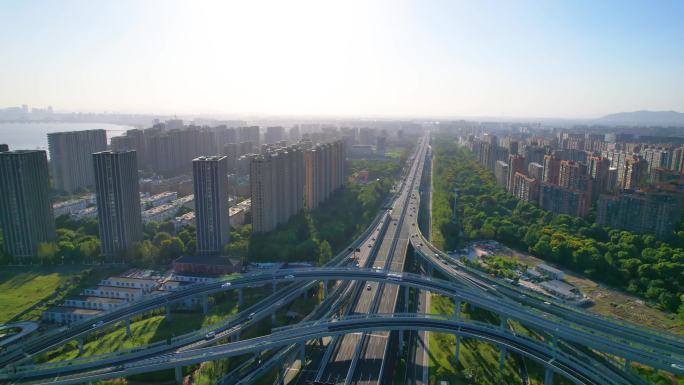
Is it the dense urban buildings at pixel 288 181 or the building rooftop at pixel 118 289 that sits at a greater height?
the dense urban buildings at pixel 288 181

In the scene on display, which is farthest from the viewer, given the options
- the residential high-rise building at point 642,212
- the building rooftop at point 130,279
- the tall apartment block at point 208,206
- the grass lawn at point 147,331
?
the residential high-rise building at point 642,212

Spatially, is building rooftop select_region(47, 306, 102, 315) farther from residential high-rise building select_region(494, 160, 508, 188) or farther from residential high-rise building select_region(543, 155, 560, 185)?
residential high-rise building select_region(494, 160, 508, 188)

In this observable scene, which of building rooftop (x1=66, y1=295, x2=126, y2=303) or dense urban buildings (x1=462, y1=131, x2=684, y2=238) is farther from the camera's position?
dense urban buildings (x1=462, y1=131, x2=684, y2=238)

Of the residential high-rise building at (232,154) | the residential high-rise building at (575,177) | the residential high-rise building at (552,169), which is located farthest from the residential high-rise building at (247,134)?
the residential high-rise building at (575,177)

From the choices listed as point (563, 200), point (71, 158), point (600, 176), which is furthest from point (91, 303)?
point (600, 176)

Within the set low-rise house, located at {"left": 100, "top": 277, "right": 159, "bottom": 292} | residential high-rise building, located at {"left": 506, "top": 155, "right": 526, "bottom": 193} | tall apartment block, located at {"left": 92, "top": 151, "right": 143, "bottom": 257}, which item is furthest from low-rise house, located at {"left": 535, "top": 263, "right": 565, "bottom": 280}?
tall apartment block, located at {"left": 92, "top": 151, "right": 143, "bottom": 257}

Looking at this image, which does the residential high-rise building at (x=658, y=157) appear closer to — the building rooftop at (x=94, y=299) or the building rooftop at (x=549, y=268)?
the building rooftop at (x=549, y=268)

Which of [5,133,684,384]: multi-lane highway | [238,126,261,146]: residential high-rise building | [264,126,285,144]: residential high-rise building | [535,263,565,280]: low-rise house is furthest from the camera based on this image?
[264,126,285,144]: residential high-rise building
